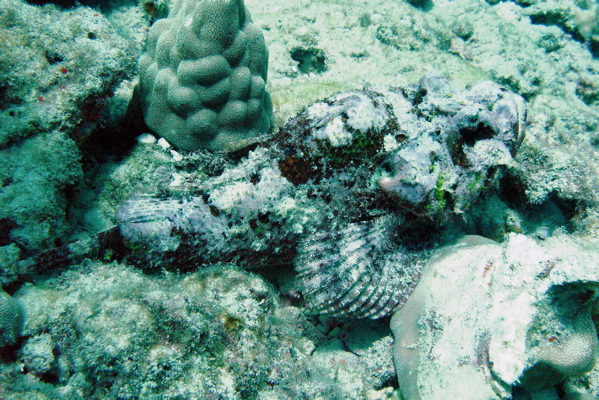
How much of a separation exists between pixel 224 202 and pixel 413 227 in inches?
67.3

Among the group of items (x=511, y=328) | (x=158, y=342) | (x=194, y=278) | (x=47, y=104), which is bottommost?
(x=194, y=278)

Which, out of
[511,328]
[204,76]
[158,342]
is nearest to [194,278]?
[158,342]

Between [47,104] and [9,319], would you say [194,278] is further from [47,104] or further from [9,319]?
[47,104]

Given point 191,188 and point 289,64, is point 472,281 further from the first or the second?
point 289,64

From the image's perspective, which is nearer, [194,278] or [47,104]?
[194,278]

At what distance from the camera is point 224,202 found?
264cm

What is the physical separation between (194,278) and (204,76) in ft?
5.89

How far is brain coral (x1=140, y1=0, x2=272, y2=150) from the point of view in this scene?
2.89 meters

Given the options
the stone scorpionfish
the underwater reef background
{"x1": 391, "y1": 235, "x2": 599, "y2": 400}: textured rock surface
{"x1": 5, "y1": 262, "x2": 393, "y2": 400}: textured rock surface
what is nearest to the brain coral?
the underwater reef background

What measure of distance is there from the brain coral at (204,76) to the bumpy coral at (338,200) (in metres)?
0.58

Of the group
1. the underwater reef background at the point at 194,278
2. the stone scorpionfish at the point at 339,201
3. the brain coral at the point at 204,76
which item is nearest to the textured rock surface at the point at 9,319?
the underwater reef background at the point at 194,278

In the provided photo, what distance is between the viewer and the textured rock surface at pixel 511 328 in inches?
76.8

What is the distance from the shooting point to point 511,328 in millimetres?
1996

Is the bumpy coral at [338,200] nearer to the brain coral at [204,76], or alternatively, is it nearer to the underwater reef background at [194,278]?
the underwater reef background at [194,278]
